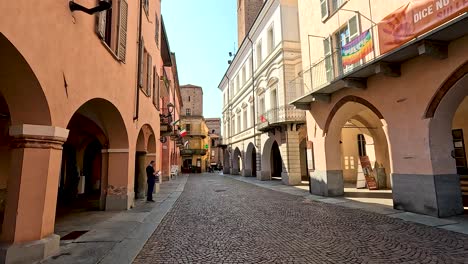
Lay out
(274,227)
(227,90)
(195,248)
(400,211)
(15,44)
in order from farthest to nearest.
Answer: (227,90)
(400,211)
(274,227)
(195,248)
(15,44)

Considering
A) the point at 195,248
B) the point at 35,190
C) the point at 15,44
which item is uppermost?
the point at 15,44

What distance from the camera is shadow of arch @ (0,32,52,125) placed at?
12.7 ft

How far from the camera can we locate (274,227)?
6.84 metres

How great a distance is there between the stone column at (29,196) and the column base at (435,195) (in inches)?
345

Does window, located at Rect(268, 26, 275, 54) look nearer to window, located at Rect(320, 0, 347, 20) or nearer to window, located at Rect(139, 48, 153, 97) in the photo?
window, located at Rect(320, 0, 347, 20)

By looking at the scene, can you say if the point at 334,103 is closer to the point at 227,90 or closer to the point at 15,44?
the point at 15,44

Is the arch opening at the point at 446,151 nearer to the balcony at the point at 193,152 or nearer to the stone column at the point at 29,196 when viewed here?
the stone column at the point at 29,196

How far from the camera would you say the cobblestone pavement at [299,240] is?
4.61 m

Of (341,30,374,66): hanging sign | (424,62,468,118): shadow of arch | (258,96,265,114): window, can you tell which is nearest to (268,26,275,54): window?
(258,96,265,114): window

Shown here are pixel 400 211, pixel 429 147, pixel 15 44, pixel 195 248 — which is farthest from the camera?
pixel 400 211

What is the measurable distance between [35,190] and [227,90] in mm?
33993

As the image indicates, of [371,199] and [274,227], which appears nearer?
[274,227]

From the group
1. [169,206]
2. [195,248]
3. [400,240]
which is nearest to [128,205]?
[169,206]

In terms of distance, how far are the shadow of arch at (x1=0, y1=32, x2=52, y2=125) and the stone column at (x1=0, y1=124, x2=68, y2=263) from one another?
190mm
